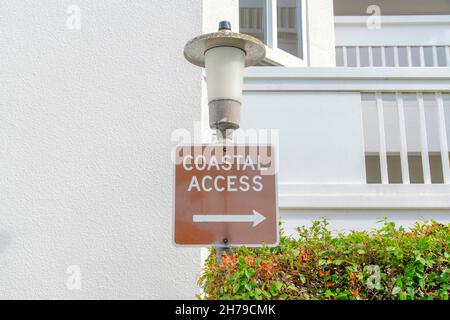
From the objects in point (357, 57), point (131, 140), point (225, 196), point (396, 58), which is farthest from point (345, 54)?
point (225, 196)

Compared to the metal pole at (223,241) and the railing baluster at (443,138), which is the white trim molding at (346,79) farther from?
the metal pole at (223,241)

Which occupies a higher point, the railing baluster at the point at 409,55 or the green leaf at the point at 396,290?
the railing baluster at the point at 409,55

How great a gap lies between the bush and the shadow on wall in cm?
167

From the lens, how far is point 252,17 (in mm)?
5301

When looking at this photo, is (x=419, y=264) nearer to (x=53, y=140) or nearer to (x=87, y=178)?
(x=87, y=178)

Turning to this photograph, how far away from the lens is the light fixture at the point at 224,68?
2.46 meters

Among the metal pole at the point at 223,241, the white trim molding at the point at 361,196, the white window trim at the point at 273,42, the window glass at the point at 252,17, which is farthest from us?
the window glass at the point at 252,17

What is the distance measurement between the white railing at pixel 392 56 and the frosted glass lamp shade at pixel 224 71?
475 centimetres

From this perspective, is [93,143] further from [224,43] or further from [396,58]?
[396,58]

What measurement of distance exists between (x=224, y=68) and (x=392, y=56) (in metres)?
5.41

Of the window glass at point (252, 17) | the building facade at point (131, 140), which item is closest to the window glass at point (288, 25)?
the window glass at point (252, 17)
